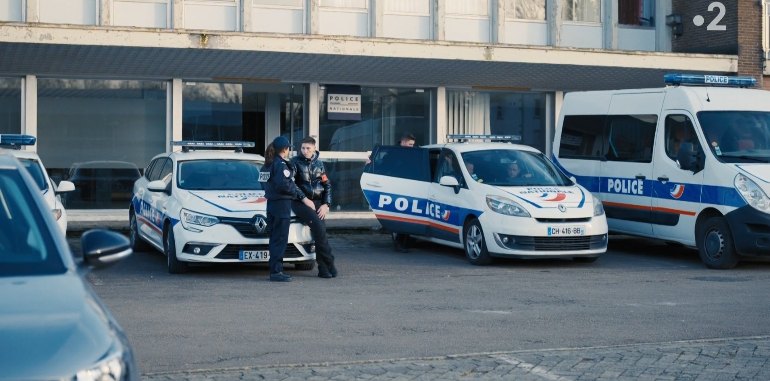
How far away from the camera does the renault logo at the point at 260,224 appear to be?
44.9ft

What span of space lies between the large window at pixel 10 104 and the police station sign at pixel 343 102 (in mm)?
5984

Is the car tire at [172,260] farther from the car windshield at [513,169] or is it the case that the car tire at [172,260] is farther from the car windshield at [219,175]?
the car windshield at [513,169]

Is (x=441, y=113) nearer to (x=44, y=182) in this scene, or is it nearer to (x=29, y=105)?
(x=29, y=105)

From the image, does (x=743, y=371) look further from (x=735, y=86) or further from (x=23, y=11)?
(x=23, y=11)

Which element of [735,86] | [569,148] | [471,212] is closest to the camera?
[471,212]

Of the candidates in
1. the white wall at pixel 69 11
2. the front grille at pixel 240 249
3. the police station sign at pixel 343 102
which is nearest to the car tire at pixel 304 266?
the front grille at pixel 240 249

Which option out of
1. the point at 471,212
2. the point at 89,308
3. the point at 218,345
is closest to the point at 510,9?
the point at 471,212

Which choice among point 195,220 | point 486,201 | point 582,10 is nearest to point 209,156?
point 195,220

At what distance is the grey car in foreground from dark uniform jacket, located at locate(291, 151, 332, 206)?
7888 mm

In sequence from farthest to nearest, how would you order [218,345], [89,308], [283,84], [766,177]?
[283,84] → [766,177] → [218,345] → [89,308]

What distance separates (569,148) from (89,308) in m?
14.3

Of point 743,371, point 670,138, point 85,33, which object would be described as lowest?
point 743,371

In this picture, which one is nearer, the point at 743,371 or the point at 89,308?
the point at 89,308

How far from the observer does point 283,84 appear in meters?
23.0
